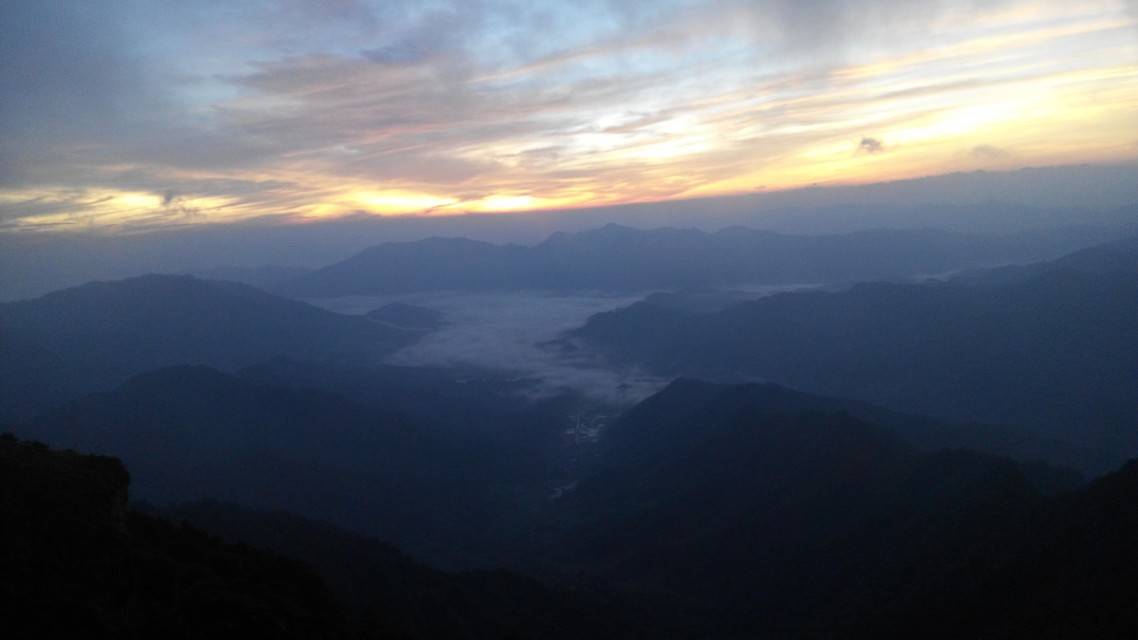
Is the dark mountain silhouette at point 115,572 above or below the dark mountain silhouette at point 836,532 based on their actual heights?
above

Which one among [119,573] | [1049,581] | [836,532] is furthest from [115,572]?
[836,532]

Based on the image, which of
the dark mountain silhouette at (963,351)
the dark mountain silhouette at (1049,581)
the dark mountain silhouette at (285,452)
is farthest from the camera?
the dark mountain silhouette at (963,351)

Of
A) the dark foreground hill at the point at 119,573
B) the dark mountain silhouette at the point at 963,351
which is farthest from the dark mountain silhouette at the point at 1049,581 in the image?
the dark mountain silhouette at the point at 963,351

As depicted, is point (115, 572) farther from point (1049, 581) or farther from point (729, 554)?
point (729, 554)

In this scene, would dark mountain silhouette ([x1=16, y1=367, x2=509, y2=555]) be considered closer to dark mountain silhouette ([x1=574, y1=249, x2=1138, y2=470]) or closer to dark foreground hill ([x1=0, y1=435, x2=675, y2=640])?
dark foreground hill ([x1=0, y1=435, x2=675, y2=640])

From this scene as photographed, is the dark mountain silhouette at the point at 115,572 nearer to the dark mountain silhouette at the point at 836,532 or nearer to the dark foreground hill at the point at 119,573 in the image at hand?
the dark foreground hill at the point at 119,573

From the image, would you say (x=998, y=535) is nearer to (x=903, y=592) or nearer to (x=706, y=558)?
(x=903, y=592)

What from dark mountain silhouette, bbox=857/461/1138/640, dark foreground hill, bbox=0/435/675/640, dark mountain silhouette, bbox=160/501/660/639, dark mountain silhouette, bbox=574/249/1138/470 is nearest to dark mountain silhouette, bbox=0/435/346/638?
dark foreground hill, bbox=0/435/675/640
